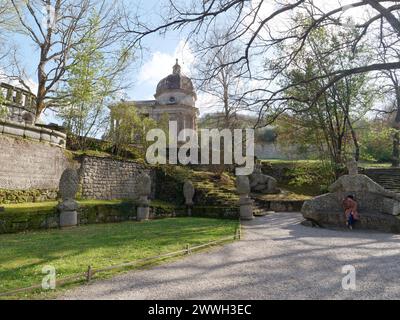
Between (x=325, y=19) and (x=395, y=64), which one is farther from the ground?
(x=325, y=19)

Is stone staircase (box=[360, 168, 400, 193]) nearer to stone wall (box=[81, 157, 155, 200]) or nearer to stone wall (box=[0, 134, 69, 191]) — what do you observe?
stone wall (box=[81, 157, 155, 200])

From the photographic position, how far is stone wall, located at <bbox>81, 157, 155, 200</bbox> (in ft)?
52.5

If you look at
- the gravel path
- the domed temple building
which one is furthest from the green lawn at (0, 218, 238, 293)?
the domed temple building

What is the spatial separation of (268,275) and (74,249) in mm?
4108

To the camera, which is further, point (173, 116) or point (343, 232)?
point (173, 116)

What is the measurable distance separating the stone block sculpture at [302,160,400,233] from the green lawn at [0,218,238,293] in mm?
4110

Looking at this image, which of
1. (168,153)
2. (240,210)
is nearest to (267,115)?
(240,210)

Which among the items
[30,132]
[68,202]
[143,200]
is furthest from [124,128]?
[68,202]

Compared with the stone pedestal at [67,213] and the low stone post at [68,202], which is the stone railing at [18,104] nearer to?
the low stone post at [68,202]

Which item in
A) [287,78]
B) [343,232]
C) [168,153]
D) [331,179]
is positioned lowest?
[343,232]

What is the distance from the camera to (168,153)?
24969mm
